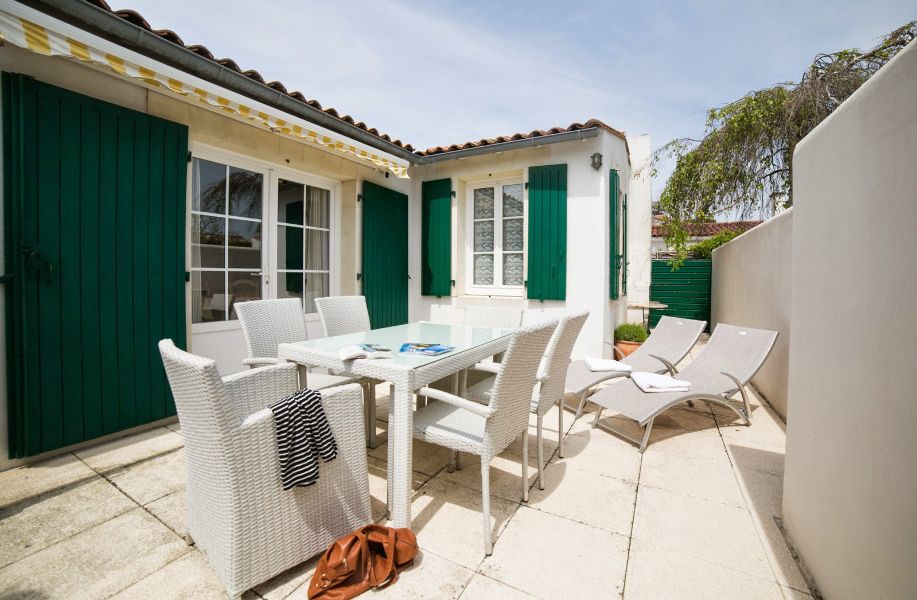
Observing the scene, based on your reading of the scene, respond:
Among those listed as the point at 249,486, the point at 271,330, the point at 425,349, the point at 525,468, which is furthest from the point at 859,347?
the point at 271,330

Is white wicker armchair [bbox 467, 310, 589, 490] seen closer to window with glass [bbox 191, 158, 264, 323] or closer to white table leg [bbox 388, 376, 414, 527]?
white table leg [bbox 388, 376, 414, 527]

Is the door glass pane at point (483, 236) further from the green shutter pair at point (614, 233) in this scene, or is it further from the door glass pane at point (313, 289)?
the door glass pane at point (313, 289)

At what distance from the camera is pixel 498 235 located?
5.93 meters

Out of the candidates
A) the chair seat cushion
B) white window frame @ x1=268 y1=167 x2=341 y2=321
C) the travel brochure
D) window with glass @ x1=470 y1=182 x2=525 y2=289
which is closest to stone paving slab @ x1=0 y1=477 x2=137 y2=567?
the travel brochure

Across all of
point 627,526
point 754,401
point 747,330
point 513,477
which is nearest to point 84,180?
point 513,477

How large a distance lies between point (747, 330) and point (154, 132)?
5.79 meters

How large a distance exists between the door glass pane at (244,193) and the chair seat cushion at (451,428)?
324cm

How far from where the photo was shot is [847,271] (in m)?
1.50

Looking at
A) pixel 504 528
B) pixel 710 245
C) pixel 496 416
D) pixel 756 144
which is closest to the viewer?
pixel 496 416

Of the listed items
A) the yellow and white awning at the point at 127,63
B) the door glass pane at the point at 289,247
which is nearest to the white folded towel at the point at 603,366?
the yellow and white awning at the point at 127,63

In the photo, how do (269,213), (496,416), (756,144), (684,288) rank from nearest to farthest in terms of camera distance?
(496,416) → (269,213) → (756,144) → (684,288)

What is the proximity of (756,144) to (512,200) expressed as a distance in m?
4.14

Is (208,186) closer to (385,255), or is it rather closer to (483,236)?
(385,255)

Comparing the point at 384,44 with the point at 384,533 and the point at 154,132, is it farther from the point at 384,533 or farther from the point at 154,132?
the point at 384,533
